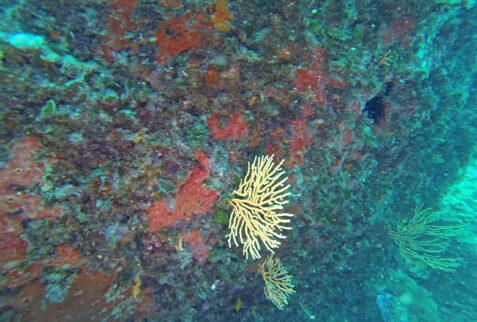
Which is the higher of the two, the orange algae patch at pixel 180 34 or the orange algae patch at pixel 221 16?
the orange algae patch at pixel 221 16

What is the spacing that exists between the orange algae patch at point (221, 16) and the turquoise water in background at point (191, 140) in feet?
0.06

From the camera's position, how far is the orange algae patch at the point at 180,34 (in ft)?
9.48

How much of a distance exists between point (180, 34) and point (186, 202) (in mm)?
1979

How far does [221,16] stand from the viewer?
119 inches

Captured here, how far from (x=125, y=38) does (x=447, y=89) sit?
22.3ft

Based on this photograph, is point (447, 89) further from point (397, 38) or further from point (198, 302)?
point (198, 302)

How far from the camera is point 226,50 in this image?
3.08 meters

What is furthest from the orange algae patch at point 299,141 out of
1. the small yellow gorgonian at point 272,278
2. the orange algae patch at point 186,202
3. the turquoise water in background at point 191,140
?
the small yellow gorgonian at point 272,278

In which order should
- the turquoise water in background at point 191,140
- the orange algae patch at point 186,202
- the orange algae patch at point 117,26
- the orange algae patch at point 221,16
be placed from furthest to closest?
the orange algae patch at point 186,202 → the orange algae patch at point 221,16 → the orange algae patch at point 117,26 → the turquoise water in background at point 191,140

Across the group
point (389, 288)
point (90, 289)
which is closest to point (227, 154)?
point (90, 289)

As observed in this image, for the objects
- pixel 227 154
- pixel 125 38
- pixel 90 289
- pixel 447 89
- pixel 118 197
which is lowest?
pixel 90 289

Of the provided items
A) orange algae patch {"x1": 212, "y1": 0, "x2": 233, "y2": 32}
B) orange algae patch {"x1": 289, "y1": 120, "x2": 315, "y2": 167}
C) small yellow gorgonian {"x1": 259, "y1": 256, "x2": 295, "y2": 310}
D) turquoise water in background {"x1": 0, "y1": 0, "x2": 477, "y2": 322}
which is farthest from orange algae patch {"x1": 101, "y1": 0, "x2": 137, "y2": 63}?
small yellow gorgonian {"x1": 259, "y1": 256, "x2": 295, "y2": 310}

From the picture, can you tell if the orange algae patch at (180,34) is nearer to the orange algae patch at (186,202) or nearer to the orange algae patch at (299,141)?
the orange algae patch at (186,202)

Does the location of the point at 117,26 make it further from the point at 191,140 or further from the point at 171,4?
the point at 191,140
